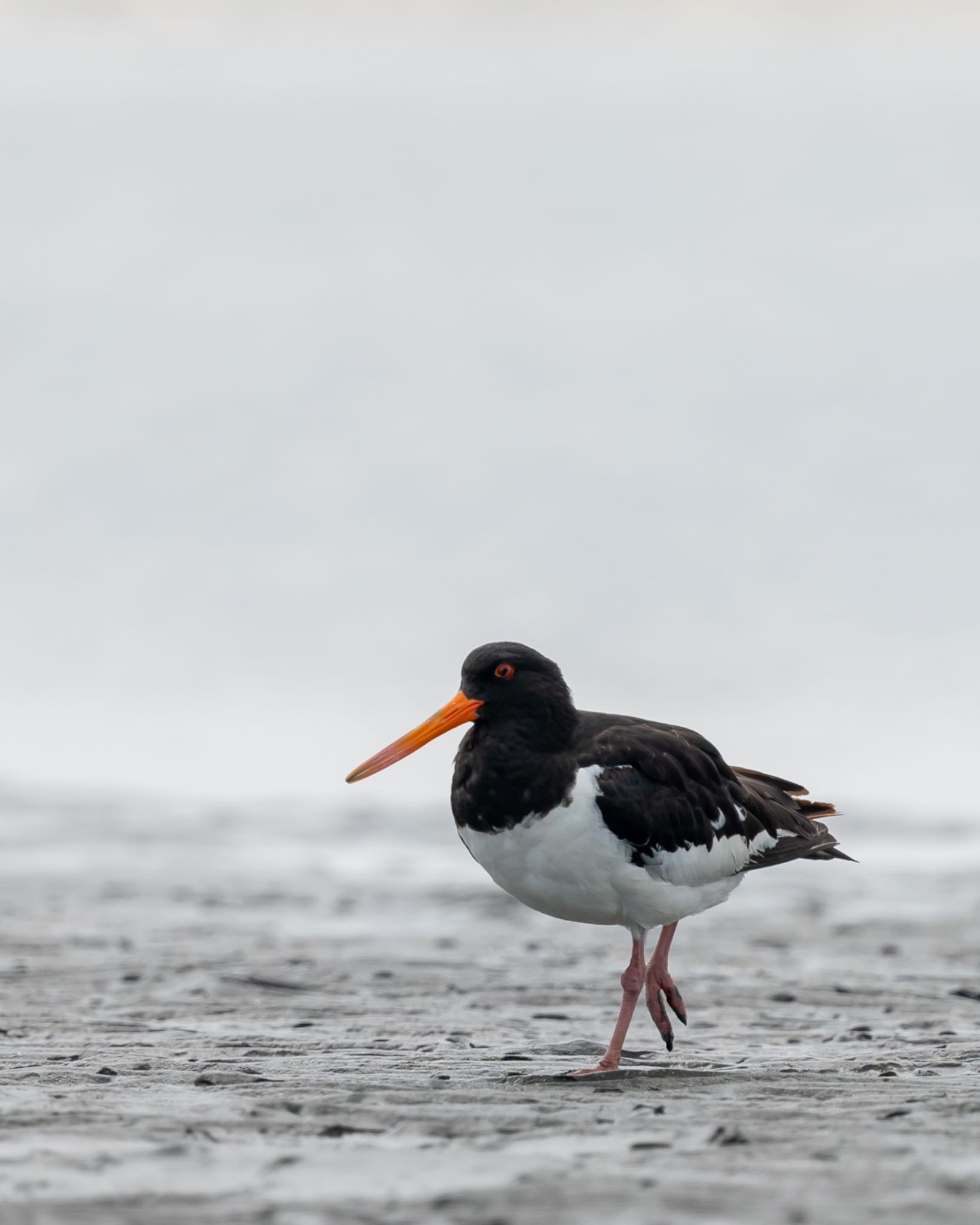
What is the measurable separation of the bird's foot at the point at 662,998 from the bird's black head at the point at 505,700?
92 centimetres

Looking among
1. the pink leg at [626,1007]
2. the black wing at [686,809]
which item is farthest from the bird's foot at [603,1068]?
the black wing at [686,809]

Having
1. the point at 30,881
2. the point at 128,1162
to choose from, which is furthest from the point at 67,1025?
the point at 30,881

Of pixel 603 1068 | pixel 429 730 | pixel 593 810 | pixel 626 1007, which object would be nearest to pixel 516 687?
pixel 429 730

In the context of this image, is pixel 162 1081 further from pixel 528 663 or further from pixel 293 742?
pixel 293 742

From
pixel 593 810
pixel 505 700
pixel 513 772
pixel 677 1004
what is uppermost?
pixel 505 700

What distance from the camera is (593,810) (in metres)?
5.66

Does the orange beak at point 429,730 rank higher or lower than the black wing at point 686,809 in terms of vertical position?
higher

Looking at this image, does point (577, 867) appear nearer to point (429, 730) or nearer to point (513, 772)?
point (513, 772)

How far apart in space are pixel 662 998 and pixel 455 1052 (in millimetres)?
828

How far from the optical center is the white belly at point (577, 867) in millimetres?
5617

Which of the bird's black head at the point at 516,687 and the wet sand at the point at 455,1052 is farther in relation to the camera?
the bird's black head at the point at 516,687

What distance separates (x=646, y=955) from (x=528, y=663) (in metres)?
3.47

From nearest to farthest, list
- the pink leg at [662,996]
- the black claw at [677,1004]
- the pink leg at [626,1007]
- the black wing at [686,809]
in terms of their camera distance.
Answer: the pink leg at [626,1007], the black wing at [686,809], the pink leg at [662,996], the black claw at [677,1004]

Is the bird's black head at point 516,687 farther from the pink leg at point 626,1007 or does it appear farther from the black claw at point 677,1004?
the black claw at point 677,1004
